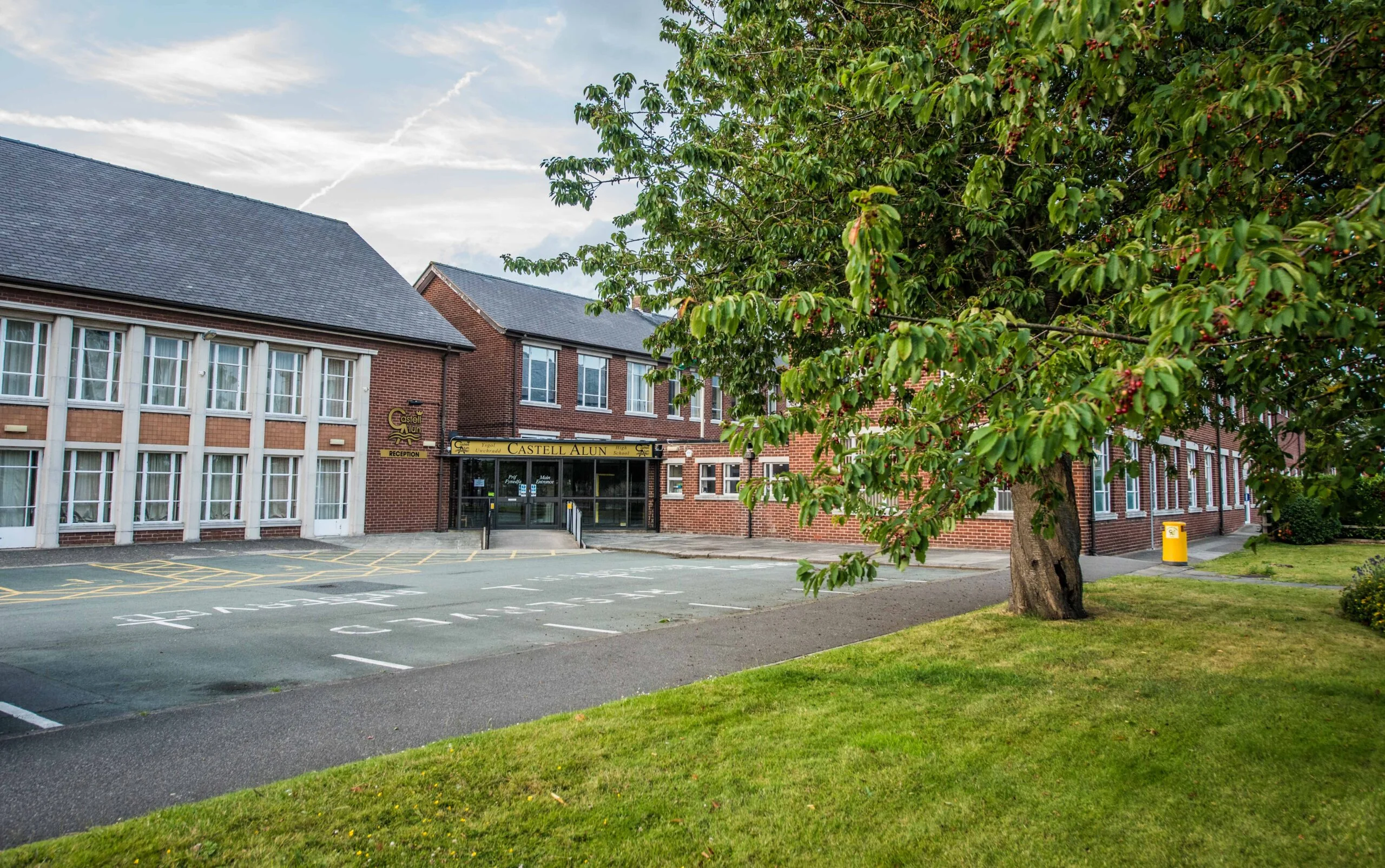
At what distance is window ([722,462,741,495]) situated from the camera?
3073 cm

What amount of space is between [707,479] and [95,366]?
19295mm

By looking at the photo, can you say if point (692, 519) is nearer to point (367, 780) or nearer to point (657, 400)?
point (657, 400)

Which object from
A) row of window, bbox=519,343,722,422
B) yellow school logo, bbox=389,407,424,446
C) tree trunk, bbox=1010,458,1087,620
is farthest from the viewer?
row of window, bbox=519,343,722,422

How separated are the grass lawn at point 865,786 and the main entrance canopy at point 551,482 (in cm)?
2400

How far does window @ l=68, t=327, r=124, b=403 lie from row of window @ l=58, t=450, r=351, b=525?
5.26ft

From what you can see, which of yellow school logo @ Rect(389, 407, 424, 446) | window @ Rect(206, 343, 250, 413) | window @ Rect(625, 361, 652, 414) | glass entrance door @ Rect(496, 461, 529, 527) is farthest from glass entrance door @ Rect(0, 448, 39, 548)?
window @ Rect(625, 361, 652, 414)

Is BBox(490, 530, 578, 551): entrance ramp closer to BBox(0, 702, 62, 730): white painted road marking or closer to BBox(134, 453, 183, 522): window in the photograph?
BBox(134, 453, 183, 522): window

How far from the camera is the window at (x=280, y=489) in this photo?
86.2ft

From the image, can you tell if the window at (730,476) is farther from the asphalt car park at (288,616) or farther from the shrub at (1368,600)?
the shrub at (1368,600)

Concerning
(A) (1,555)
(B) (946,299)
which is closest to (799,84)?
(B) (946,299)

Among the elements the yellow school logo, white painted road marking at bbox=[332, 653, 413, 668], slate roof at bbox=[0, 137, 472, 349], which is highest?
slate roof at bbox=[0, 137, 472, 349]

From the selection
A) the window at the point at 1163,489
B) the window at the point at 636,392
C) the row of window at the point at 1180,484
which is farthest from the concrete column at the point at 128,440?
the window at the point at 1163,489

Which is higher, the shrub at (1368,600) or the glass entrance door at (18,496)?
the glass entrance door at (18,496)

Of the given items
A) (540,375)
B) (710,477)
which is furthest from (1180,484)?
(540,375)
